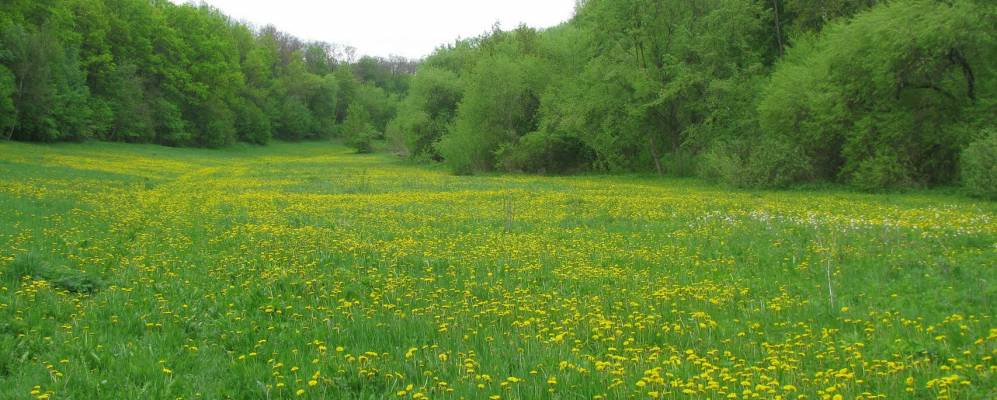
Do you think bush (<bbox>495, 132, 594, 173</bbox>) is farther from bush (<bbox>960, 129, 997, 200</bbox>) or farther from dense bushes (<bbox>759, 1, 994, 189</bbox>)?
bush (<bbox>960, 129, 997, 200</bbox>)

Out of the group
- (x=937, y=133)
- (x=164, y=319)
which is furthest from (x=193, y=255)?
(x=937, y=133)

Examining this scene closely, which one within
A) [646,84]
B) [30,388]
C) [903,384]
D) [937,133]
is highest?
[646,84]

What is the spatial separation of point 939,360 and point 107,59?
77.1 metres

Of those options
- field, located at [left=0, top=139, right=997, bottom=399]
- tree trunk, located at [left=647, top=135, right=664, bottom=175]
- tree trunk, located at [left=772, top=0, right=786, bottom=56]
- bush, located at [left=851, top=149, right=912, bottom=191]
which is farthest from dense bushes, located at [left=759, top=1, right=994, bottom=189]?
field, located at [left=0, top=139, right=997, bottom=399]

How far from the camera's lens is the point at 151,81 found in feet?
256

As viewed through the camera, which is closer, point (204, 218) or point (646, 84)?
point (204, 218)

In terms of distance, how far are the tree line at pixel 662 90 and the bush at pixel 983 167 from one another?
7cm

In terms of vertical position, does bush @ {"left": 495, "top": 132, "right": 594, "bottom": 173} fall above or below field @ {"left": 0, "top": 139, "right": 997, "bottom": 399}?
above

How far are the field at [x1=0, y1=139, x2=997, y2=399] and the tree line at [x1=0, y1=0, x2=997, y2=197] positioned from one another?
472 inches

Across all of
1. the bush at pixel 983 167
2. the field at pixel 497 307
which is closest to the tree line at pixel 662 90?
the bush at pixel 983 167

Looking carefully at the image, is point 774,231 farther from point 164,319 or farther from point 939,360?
point 164,319

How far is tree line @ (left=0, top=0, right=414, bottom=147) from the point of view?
52059mm

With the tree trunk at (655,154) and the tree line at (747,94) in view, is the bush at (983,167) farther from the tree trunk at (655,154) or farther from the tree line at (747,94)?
the tree trunk at (655,154)

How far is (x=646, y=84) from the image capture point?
36.4 metres
